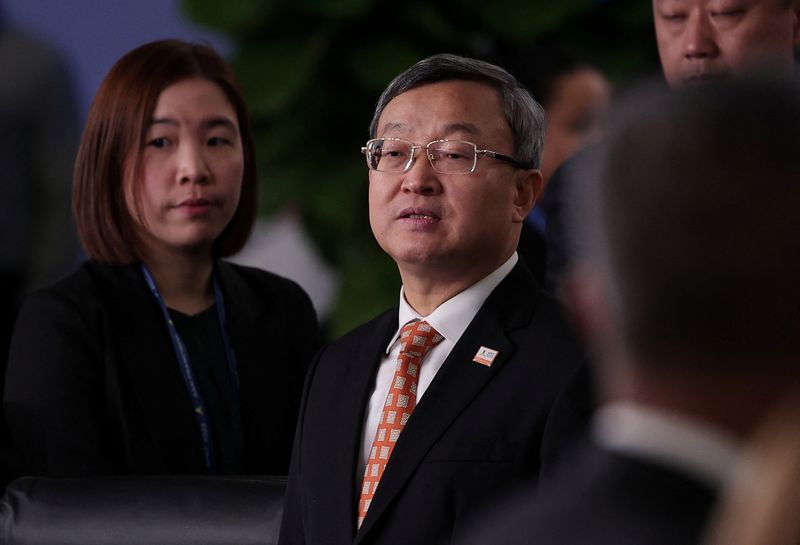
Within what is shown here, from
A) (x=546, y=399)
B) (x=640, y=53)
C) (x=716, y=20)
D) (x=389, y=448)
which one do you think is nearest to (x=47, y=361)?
(x=389, y=448)

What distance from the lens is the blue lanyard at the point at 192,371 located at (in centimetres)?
248

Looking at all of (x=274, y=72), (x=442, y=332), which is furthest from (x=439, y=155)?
(x=274, y=72)

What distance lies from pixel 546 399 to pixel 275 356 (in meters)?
0.93

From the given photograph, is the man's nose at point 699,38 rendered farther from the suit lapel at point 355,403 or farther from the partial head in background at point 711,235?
the partial head in background at point 711,235

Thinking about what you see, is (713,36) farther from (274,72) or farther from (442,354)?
(274,72)

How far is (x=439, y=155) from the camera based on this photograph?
195 cm

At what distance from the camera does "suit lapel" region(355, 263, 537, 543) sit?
1.81m

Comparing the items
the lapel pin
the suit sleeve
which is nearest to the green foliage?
the suit sleeve

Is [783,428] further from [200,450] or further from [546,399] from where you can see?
[200,450]

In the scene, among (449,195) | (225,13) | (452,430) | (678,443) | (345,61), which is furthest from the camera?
(345,61)

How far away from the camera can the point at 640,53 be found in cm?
604

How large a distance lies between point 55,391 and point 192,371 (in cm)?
27

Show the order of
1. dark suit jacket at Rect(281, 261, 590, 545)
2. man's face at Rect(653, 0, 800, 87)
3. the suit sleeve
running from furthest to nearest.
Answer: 1. the suit sleeve
2. man's face at Rect(653, 0, 800, 87)
3. dark suit jacket at Rect(281, 261, 590, 545)

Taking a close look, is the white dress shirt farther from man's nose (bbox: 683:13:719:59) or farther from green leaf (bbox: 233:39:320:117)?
green leaf (bbox: 233:39:320:117)
